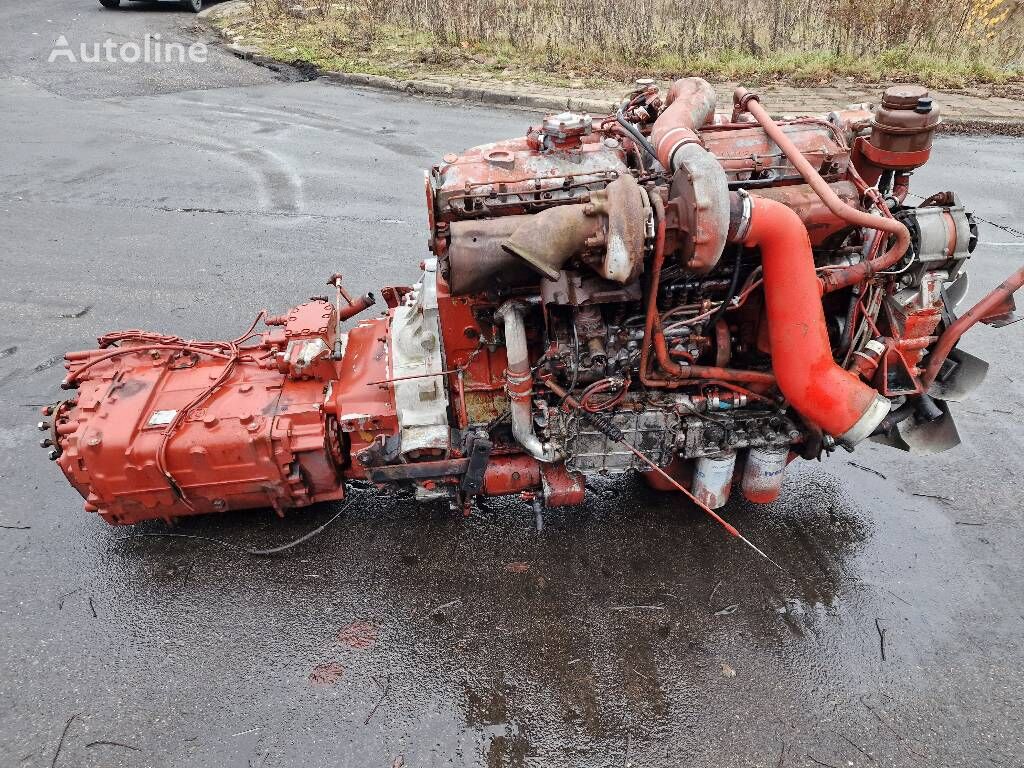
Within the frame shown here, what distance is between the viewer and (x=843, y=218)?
3350mm

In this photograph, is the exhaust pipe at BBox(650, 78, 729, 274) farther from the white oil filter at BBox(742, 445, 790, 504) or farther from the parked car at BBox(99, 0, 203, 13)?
the parked car at BBox(99, 0, 203, 13)

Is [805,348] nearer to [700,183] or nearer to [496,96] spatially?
[700,183]

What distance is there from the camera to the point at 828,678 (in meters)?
3.63

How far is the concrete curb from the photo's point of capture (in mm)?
10594

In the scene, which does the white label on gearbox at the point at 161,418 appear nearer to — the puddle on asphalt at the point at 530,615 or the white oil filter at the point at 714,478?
the puddle on asphalt at the point at 530,615

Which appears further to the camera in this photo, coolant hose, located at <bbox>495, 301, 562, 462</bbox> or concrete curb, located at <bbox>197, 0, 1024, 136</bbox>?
concrete curb, located at <bbox>197, 0, 1024, 136</bbox>

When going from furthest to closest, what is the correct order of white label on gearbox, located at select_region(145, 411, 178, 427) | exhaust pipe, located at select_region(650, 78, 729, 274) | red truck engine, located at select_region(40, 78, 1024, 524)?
white label on gearbox, located at select_region(145, 411, 178, 427) → red truck engine, located at select_region(40, 78, 1024, 524) → exhaust pipe, located at select_region(650, 78, 729, 274)

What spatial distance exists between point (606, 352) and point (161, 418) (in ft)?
8.70

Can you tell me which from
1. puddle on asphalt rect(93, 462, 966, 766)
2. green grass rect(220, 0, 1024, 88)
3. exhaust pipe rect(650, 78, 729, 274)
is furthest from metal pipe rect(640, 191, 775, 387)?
green grass rect(220, 0, 1024, 88)

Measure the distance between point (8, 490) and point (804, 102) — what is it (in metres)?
11.7

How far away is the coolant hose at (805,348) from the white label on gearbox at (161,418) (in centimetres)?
335

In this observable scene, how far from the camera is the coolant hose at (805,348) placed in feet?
11.2

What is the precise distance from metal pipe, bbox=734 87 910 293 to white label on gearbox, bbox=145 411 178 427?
3.71 metres

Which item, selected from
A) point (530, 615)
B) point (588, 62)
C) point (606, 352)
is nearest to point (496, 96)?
point (588, 62)
